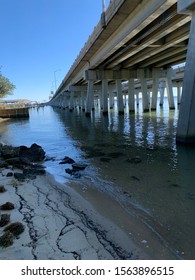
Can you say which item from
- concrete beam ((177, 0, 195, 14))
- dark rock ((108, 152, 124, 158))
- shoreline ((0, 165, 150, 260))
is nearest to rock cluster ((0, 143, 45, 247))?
shoreline ((0, 165, 150, 260))

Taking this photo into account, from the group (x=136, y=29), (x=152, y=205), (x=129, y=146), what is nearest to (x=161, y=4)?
(x=136, y=29)

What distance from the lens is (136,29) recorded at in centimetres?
1923

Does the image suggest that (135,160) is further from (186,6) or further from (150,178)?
(186,6)

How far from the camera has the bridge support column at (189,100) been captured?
40.6 feet

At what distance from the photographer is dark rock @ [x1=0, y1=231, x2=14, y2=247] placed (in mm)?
4153

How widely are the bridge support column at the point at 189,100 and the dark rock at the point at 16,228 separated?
1006 centimetres

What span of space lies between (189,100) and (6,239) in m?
10.8

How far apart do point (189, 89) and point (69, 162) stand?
665 cm

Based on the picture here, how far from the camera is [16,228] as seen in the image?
183 inches

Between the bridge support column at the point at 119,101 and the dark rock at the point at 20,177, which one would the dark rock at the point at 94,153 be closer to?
the dark rock at the point at 20,177

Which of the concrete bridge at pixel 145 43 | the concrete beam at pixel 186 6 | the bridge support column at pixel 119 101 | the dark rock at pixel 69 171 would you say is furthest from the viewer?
the bridge support column at pixel 119 101

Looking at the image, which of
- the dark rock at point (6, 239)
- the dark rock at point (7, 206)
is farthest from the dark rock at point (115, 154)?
the dark rock at point (6, 239)

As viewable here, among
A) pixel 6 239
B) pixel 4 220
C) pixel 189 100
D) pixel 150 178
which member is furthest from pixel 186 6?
pixel 6 239

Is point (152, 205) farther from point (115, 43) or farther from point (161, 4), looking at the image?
point (115, 43)
